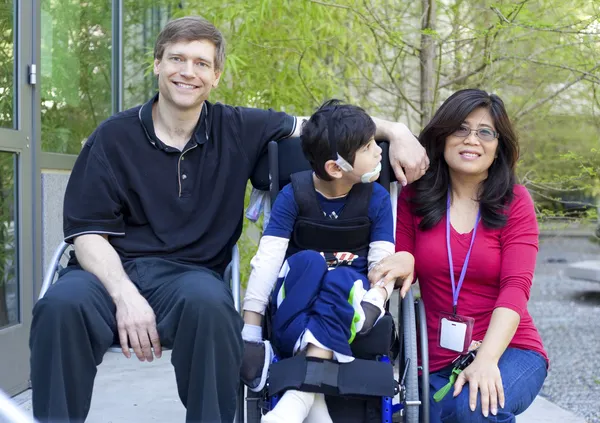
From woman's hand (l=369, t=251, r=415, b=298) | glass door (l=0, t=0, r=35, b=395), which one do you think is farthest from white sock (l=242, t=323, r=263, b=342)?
glass door (l=0, t=0, r=35, b=395)

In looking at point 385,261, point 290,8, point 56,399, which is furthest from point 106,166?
point 290,8

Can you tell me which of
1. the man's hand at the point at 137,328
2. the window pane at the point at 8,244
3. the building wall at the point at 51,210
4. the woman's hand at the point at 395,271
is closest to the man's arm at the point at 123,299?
the man's hand at the point at 137,328

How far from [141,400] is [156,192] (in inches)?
65.5

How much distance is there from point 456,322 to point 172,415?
171 cm

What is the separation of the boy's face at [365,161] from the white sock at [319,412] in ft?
2.28

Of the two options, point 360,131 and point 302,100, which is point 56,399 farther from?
point 302,100

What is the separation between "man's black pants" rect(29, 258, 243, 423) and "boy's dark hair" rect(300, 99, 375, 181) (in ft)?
1.72

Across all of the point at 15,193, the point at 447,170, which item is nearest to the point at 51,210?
the point at 15,193

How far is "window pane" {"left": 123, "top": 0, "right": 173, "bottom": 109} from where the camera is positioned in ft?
19.2

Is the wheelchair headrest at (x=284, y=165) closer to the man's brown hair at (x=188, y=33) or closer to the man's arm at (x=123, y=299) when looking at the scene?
the man's brown hair at (x=188, y=33)

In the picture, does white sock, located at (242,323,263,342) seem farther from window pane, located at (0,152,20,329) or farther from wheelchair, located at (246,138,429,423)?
window pane, located at (0,152,20,329)

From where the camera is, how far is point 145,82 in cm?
620

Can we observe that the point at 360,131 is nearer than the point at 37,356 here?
No

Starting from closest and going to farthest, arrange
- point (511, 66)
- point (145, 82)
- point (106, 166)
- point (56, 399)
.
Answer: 1. point (56, 399)
2. point (106, 166)
3. point (511, 66)
4. point (145, 82)
